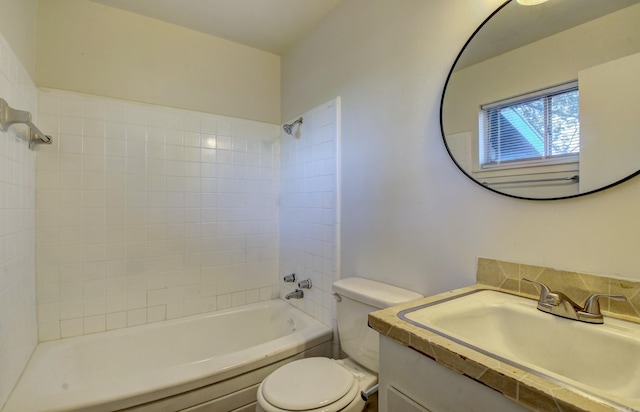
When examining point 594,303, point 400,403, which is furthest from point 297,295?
point 594,303

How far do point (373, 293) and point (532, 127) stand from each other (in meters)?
0.89

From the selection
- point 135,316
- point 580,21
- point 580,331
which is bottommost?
point 135,316

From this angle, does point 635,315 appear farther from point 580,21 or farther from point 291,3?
point 291,3

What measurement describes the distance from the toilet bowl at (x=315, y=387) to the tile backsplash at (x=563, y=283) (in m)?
0.69

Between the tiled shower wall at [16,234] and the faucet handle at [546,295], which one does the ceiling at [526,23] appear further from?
the tiled shower wall at [16,234]

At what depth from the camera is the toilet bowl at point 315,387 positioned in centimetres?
111

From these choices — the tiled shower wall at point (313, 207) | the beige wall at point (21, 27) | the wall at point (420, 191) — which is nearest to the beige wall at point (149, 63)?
the beige wall at point (21, 27)

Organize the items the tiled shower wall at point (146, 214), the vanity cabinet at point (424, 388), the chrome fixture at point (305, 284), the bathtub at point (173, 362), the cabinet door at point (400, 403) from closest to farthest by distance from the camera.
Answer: the vanity cabinet at point (424, 388) < the cabinet door at point (400, 403) < the bathtub at point (173, 362) < the tiled shower wall at point (146, 214) < the chrome fixture at point (305, 284)

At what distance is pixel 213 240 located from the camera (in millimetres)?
2207

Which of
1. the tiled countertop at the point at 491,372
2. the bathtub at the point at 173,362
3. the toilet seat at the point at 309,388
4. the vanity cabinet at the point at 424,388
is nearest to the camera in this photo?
the tiled countertop at the point at 491,372

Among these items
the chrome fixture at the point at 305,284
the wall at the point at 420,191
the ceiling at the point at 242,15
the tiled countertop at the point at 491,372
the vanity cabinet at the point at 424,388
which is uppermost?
the ceiling at the point at 242,15

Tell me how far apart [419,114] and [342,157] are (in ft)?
1.87

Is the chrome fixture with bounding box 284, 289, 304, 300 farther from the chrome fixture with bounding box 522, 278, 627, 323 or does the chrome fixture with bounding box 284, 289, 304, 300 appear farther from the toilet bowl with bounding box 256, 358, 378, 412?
the chrome fixture with bounding box 522, 278, 627, 323

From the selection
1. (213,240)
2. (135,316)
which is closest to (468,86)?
(213,240)
